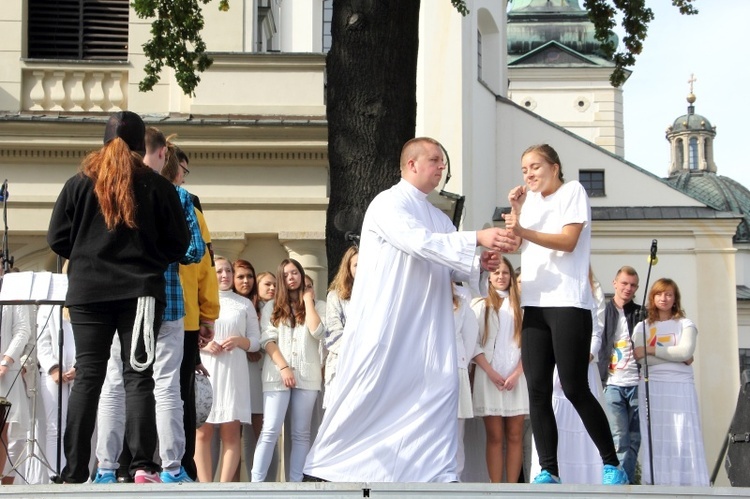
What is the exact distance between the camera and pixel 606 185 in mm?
41906

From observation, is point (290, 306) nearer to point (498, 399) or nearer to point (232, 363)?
point (232, 363)

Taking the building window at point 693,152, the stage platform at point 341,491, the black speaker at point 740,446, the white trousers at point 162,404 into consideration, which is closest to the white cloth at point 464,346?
the black speaker at point 740,446

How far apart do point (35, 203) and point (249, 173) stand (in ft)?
9.22

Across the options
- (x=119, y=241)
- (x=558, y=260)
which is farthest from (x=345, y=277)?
(x=119, y=241)

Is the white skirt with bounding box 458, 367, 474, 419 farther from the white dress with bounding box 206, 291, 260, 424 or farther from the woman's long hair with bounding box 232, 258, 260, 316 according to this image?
the woman's long hair with bounding box 232, 258, 260, 316

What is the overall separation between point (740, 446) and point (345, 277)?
11.1 feet

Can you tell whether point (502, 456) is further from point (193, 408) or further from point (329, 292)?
point (193, 408)

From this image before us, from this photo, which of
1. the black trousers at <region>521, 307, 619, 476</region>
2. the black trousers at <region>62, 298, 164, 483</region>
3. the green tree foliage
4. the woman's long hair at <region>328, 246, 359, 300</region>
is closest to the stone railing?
the green tree foliage

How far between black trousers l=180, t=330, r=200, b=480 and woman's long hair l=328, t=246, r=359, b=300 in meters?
2.44

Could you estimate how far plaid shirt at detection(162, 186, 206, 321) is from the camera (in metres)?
8.24

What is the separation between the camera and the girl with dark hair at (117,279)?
7.77m

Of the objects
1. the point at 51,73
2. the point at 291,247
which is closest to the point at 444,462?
the point at 291,247

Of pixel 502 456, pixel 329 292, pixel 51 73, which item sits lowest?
pixel 502 456

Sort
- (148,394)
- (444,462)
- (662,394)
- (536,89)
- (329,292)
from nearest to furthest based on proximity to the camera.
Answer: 1. (148,394)
2. (444,462)
3. (329,292)
4. (662,394)
5. (536,89)
